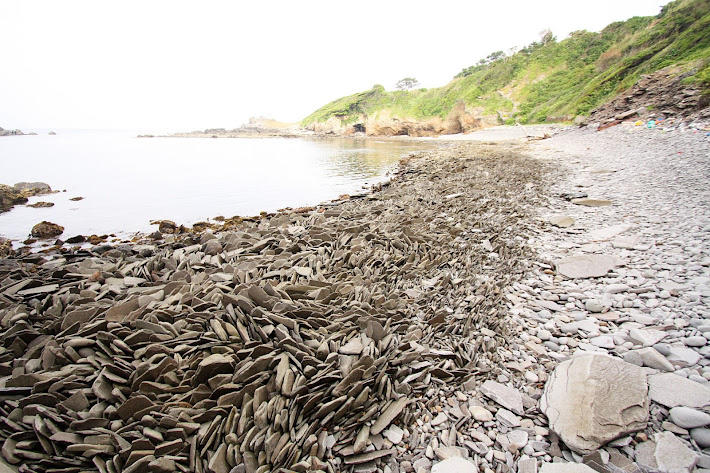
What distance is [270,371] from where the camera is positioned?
289 cm

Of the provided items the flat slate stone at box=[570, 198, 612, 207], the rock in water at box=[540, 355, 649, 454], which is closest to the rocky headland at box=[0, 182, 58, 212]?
the rock in water at box=[540, 355, 649, 454]

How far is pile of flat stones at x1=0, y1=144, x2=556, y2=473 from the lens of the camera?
2.28m

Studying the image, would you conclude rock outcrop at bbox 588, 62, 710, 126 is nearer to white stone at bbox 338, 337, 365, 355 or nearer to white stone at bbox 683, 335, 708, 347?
white stone at bbox 683, 335, 708, 347

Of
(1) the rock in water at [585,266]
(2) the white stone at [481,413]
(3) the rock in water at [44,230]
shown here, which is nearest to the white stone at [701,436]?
(2) the white stone at [481,413]

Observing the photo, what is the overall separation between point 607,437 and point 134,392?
13.5 ft

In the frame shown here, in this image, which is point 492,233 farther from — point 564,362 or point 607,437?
point 607,437

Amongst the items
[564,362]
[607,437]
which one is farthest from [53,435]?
[564,362]

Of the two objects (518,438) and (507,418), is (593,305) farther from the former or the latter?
(518,438)

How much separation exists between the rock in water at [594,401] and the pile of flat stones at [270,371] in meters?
0.18

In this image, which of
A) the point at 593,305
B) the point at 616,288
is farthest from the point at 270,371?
the point at 616,288

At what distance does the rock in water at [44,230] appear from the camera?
9484 millimetres

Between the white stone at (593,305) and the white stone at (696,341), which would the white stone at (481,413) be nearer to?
the white stone at (696,341)

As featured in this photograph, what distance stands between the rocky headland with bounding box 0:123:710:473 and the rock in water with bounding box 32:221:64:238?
16.7ft

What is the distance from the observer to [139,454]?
218 cm
